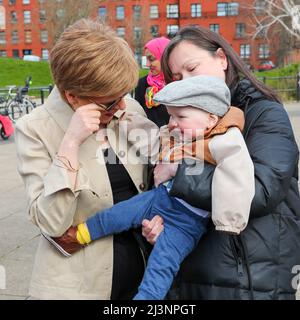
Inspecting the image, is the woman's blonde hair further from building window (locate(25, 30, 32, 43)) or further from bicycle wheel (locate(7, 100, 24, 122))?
building window (locate(25, 30, 32, 43))

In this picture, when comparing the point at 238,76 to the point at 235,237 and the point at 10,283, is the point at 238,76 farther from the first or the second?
the point at 10,283

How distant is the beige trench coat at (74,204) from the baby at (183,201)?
2.3 inches

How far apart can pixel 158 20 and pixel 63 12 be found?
25501 millimetres

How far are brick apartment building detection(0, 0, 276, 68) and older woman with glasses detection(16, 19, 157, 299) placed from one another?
6588 cm

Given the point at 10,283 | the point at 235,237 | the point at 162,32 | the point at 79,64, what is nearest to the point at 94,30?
the point at 79,64

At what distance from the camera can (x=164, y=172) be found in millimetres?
1719

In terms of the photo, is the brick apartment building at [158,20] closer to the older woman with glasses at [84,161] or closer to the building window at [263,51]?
the building window at [263,51]

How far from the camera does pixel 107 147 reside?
1881mm

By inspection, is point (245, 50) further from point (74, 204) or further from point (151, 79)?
point (74, 204)

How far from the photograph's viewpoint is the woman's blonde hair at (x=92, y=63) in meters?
1.63

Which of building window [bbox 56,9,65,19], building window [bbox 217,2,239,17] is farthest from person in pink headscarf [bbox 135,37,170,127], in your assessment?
building window [bbox 217,2,239,17]

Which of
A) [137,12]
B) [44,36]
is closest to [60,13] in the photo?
[137,12]

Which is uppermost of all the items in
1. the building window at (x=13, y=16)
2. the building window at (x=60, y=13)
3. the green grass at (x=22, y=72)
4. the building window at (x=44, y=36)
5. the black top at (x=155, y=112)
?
the building window at (x=13, y=16)

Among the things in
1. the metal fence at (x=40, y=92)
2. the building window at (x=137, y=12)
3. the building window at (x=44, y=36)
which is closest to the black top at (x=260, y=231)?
the metal fence at (x=40, y=92)
